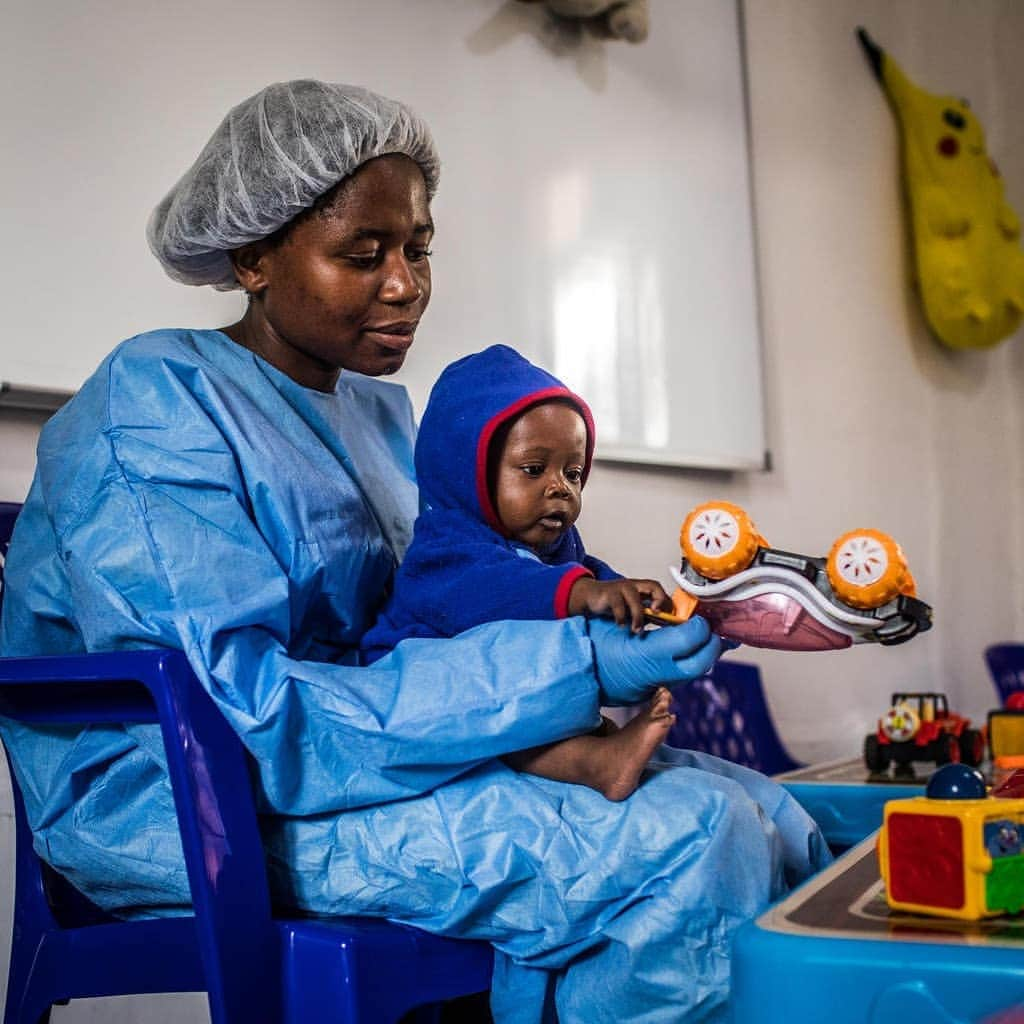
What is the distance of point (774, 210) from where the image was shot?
10.6ft

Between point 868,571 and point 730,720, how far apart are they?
1.53 meters

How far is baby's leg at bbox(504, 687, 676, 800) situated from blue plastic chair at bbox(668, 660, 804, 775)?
107cm

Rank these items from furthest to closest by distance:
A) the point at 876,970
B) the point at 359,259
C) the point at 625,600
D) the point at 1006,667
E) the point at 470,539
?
the point at 1006,667 < the point at 359,259 < the point at 470,539 < the point at 625,600 < the point at 876,970

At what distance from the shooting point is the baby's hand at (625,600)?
114 centimetres

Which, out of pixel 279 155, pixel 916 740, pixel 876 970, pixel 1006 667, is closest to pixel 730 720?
pixel 916 740

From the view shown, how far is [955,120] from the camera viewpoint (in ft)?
12.1

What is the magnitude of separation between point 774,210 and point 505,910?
7.93 ft

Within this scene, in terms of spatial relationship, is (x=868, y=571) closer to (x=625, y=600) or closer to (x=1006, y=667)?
(x=625, y=600)

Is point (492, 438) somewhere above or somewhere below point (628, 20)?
below

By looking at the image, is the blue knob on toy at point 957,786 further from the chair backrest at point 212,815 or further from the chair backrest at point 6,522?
the chair backrest at point 6,522

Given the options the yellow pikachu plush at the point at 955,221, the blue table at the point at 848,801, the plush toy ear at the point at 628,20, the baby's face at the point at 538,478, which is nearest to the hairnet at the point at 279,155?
the baby's face at the point at 538,478

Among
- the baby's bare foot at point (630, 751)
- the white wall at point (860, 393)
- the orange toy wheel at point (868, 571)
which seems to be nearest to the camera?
the orange toy wheel at point (868, 571)

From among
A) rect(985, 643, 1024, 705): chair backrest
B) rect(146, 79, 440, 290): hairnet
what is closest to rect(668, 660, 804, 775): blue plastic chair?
rect(985, 643, 1024, 705): chair backrest

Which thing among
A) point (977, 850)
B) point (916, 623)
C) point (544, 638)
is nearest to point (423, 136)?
point (544, 638)
